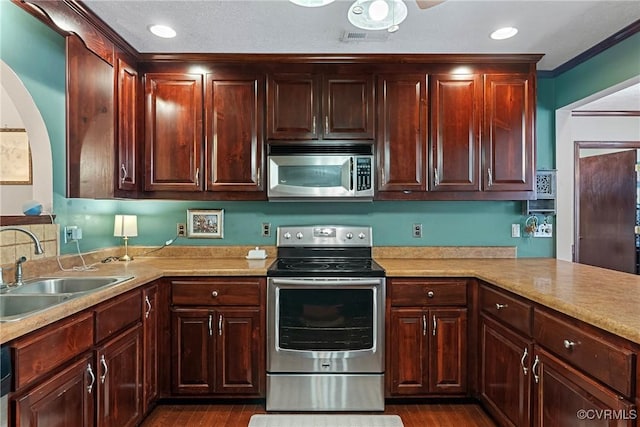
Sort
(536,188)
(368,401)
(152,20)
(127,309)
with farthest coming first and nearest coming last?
(536,188)
(368,401)
(152,20)
(127,309)

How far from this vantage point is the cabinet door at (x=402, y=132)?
2756mm

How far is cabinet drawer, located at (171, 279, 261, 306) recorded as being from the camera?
2.45m

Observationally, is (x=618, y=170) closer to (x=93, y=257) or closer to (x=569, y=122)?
(x=569, y=122)

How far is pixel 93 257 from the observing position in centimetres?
264

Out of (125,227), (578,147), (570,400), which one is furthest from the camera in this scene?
(578,147)

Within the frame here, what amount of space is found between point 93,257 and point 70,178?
616 mm

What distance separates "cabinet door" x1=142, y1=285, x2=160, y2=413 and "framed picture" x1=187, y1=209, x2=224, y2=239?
0.76 meters

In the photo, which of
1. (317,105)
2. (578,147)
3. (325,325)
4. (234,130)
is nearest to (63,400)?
(325,325)

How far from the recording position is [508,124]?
2.76 meters

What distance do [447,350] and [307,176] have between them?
1.55 m

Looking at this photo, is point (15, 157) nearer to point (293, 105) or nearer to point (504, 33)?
point (293, 105)

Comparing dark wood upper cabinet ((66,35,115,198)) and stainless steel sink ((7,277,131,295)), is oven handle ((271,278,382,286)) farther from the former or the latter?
dark wood upper cabinet ((66,35,115,198))

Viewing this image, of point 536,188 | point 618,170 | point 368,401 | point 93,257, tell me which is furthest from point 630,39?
point 93,257

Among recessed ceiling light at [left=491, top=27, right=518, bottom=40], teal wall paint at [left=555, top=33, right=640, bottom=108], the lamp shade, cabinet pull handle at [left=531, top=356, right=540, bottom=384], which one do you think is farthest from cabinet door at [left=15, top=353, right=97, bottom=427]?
teal wall paint at [left=555, top=33, right=640, bottom=108]
